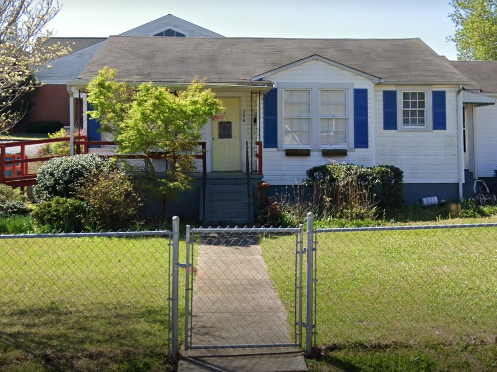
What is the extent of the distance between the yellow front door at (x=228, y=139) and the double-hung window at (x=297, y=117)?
1.48 meters

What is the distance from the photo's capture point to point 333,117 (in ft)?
55.7

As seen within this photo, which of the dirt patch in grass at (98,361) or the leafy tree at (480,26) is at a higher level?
the leafy tree at (480,26)

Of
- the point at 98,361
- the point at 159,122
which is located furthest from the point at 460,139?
the point at 98,361

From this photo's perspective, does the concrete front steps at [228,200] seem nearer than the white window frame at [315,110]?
Yes

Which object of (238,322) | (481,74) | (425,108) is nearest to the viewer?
(238,322)

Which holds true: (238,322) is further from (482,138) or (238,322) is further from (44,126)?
(44,126)

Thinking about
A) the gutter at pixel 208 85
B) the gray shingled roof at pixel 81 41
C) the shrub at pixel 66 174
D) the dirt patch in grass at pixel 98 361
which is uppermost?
the gray shingled roof at pixel 81 41

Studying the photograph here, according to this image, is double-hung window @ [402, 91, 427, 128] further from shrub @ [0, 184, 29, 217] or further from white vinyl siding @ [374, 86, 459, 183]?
shrub @ [0, 184, 29, 217]

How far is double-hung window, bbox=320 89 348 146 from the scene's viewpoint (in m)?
17.0

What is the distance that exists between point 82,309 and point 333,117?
1107cm

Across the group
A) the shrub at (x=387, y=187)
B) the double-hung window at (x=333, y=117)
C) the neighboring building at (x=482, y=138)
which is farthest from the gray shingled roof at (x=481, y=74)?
the shrub at (x=387, y=187)

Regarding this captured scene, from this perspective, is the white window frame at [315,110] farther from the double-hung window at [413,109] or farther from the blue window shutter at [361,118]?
the double-hung window at [413,109]

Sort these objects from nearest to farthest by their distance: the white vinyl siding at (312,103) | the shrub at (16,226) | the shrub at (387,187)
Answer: the shrub at (16,226), the shrub at (387,187), the white vinyl siding at (312,103)

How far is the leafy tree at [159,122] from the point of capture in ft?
44.7
